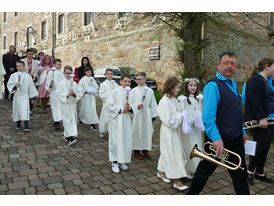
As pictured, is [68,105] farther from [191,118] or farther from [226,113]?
[226,113]

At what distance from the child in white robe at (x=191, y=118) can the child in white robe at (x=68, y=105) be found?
2.66 m

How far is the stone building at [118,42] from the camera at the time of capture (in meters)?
15.7

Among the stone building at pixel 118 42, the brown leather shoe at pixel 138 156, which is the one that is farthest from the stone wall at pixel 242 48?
the brown leather shoe at pixel 138 156

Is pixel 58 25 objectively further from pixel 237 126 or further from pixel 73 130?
pixel 237 126

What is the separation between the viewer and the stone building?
51.4 ft

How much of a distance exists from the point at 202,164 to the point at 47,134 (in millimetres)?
4837

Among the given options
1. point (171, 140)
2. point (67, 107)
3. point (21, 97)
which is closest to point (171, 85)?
point (171, 140)

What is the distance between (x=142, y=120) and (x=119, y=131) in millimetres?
953

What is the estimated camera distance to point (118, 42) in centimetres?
1945

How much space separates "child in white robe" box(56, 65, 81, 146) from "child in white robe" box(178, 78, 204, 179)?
2.66m

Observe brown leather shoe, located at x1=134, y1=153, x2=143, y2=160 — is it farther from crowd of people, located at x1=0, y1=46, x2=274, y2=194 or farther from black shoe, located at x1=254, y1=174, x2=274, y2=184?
black shoe, located at x1=254, y1=174, x2=274, y2=184

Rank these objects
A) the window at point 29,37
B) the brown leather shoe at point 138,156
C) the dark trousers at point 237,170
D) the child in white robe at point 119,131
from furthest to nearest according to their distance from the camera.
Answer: the window at point 29,37, the brown leather shoe at point 138,156, the child in white robe at point 119,131, the dark trousers at point 237,170

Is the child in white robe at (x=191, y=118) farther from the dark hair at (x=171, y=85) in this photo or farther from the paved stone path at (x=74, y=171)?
the paved stone path at (x=74, y=171)

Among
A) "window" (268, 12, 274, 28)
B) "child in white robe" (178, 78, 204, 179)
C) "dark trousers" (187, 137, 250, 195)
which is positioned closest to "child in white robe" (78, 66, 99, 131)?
"child in white robe" (178, 78, 204, 179)
